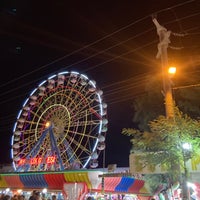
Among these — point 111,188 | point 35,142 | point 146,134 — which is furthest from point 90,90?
point 146,134

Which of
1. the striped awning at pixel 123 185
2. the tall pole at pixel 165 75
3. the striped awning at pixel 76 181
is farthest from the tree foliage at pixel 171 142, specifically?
the striped awning at pixel 76 181

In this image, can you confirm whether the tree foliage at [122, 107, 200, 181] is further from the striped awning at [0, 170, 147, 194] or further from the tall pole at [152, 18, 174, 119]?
the striped awning at [0, 170, 147, 194]

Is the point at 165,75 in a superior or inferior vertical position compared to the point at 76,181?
superior

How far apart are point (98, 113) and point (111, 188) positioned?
5.69m

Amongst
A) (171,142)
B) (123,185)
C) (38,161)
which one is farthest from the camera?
(38,161)

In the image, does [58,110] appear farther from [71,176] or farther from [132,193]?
[132,193]

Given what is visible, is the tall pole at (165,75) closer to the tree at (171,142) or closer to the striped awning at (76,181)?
the tree at (171,142)

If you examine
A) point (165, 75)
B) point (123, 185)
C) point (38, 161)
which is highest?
point (165, 75)

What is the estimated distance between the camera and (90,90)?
2061cm

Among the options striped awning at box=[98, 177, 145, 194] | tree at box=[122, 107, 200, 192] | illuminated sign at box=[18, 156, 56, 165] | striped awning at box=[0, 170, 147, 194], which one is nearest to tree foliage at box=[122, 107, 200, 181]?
tree at box=[122, 107, 200, 192]

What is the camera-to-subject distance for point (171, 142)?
8.96m

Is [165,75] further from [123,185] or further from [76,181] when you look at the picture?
[76,181]

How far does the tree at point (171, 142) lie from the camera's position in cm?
884

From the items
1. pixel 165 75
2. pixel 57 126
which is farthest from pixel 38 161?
pixel 165 75
